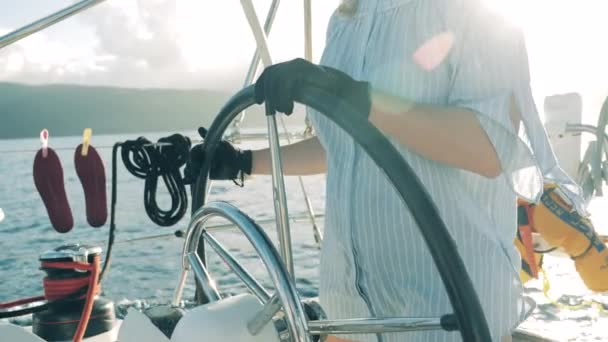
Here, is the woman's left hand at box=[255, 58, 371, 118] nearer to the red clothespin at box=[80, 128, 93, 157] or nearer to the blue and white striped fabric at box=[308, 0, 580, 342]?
the blue and white striped fabric at box=[308, 0, 580, 342]

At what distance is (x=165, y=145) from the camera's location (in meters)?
0.99

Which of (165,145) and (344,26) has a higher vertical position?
(344,26)

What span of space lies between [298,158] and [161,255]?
8.43m

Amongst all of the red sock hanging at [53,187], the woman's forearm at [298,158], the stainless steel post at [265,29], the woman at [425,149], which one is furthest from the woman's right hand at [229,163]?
the stainless steel post at [265,29]

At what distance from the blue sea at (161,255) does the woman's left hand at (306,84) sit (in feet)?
1.41

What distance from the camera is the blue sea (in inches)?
80.0

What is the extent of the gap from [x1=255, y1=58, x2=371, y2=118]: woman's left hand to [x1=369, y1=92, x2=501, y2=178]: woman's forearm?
80 mm

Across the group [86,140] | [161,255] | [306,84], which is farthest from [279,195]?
[161,255]

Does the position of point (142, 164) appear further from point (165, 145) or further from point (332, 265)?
point (332, 265)

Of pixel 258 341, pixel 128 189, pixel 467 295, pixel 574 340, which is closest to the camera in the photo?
pixel 467 295

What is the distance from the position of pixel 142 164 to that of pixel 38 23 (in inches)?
21.3

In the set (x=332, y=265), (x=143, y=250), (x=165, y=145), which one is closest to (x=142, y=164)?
(x=165, y=145)

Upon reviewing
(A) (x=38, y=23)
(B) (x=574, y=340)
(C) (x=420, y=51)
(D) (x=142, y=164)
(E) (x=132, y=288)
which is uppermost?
(A) (x=38, y=23)

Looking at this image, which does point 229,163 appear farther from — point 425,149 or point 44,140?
point 44,140
